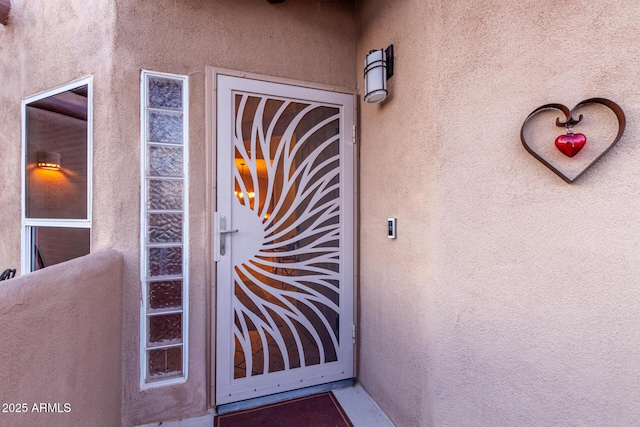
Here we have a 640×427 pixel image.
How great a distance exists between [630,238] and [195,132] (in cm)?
237

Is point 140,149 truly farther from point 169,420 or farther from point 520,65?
point 520,65

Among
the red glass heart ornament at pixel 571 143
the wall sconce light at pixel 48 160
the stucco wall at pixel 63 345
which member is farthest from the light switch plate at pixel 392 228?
the wall sconce light at pixel 48 160

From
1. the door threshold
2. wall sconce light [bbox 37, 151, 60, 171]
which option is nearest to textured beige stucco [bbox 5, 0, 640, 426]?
the door threshold

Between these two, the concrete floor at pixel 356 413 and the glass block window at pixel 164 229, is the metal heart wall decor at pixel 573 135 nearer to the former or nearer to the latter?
the concrete floor at pixel 356 413

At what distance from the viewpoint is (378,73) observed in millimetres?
1949

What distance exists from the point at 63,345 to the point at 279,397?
1.58m

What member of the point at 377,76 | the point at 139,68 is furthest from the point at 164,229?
the point at 377,76

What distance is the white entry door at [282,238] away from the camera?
2150 mm

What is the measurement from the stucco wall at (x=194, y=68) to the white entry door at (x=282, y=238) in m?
0.13

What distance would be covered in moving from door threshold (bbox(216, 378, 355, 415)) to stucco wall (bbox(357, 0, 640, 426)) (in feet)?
1.65

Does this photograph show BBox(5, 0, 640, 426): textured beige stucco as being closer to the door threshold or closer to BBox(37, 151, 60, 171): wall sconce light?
the door threshold

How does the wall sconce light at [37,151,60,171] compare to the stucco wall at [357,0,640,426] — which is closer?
the stucco wall at [357,0,640,426]

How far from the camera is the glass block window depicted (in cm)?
201

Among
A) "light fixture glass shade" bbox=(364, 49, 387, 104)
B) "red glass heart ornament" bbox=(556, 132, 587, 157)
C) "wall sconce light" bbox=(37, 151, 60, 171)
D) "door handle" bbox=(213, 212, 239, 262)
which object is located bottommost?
"door handle" bbox=(213, 212, 239, 262)
